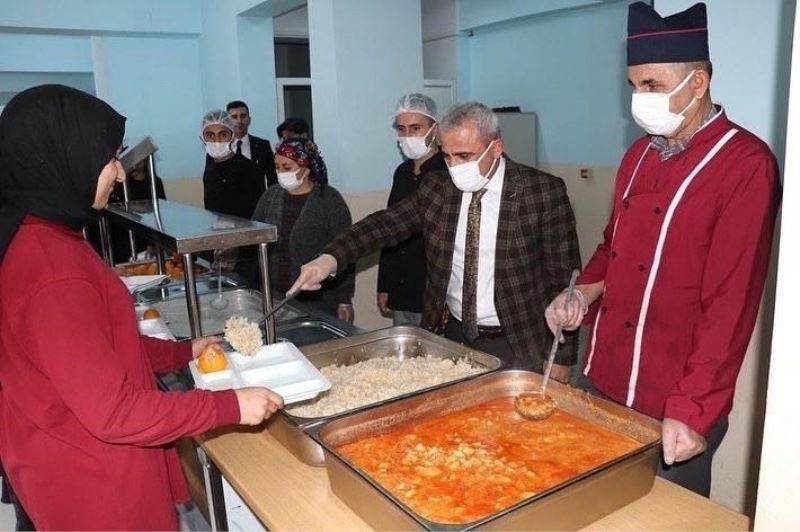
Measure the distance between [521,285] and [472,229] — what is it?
207mm

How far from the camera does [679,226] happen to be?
4.07 feet

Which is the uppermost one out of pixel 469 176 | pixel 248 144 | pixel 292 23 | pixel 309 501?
pixel 292 23

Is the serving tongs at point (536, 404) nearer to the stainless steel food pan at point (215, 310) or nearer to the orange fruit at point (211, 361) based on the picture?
the orange fruit at point (211, 361)

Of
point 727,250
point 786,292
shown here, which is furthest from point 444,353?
point 786,292

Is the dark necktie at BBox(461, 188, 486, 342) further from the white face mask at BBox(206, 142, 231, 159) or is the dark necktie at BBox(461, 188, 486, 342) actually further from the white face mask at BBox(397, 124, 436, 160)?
the white face mask at BBox(206, 142, 231, 159)

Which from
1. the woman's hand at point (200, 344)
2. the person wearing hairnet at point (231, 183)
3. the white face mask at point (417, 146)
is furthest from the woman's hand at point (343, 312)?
the woman's hand at point (200, 344)

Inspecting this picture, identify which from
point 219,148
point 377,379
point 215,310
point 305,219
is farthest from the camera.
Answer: point 219,148

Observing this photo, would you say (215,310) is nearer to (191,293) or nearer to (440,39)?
(191,293)

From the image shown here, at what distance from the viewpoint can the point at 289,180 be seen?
2627 mm

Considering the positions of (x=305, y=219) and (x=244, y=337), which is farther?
(x=305, y=219)

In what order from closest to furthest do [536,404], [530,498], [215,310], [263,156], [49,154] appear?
[530,498]
[49,154]
[536,404]
[215,310]
[263,156]

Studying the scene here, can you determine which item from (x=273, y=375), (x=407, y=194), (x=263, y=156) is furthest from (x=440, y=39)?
(x=273, y=375)

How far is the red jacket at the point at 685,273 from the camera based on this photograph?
1107 mm

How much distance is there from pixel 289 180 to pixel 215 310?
0.71 meters
